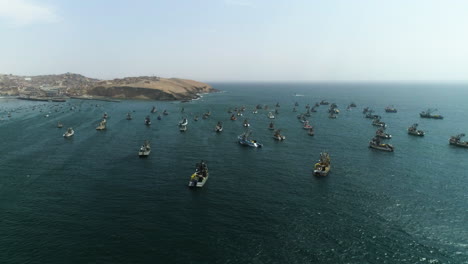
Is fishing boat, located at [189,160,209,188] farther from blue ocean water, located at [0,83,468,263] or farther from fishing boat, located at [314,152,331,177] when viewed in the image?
fishing boat, located at [314,152,331,177]

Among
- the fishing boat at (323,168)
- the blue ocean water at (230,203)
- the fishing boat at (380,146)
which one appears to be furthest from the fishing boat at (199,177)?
the fishing boat at (380,146)

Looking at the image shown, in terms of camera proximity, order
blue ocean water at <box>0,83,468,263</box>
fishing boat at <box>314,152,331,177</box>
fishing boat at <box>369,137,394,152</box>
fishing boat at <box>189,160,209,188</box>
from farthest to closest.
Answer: fishing boat at <box>369,137,394,152</box>
fishing boat at <box>314,152,331,177</box>
fishing boat at <box>189,160,209,188</box>
blue ocean water at <box>0,83,468,263</box>

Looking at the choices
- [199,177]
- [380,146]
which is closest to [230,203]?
[199,177]

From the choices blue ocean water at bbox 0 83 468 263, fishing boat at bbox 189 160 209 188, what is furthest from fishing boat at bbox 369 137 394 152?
fishing boat at bbox 189 160 209 188

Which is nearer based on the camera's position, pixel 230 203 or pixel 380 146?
pixel 230 203

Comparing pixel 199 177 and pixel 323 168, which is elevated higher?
pixel 199 177

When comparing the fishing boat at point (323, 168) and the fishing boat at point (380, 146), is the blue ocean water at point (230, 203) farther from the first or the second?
the fishing boat at point (380, 146)


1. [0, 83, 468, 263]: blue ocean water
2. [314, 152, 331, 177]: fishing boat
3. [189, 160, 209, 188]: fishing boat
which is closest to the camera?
[0, 83, 468, 263]: blue ocean water

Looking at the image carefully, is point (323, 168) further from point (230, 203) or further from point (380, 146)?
point (380, 146)

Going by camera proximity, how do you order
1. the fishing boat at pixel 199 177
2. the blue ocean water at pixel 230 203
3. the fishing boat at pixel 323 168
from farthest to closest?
1. the fishing boat at pixel 323 168
2. the fishing boat at pixel 199 177
3. the blue ocean water at pixel 230 203
